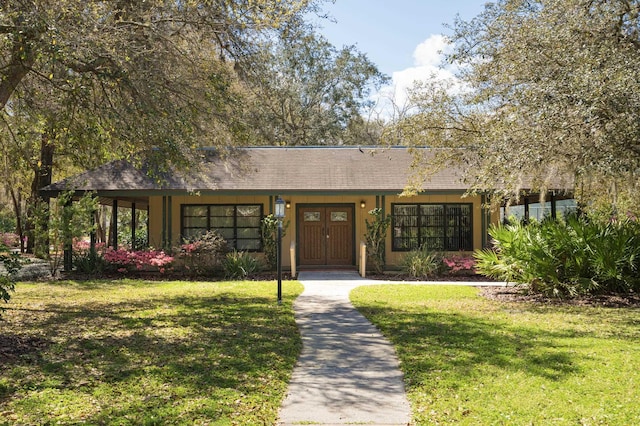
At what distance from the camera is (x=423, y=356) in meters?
6.57

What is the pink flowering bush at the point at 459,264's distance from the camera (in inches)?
631

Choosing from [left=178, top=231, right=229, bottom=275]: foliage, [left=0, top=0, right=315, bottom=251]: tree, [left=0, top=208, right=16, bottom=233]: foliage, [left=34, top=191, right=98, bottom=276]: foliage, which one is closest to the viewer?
[left=0, top=0, right=315, bottom=251]: tree

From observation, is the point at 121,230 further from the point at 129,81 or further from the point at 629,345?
the point at 629,345

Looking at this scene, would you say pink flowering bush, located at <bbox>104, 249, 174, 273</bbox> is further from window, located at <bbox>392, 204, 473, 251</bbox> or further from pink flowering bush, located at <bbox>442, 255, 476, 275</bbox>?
pink flowering bush, located at <bbox>442, 255, 476, 275</bbox>

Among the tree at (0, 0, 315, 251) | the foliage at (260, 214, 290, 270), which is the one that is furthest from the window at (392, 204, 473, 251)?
the tree at (0, 0, 315, 251)

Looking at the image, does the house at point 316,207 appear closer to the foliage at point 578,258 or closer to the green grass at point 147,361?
the foliage at point 578,258

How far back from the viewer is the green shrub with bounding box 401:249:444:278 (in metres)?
16.0

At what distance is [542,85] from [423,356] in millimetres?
4621

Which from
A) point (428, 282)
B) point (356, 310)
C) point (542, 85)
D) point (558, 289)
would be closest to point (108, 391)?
point (356, 310)

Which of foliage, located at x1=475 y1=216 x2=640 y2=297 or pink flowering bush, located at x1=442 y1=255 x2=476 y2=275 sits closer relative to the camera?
foliage, located at x1=475 y1=216 x2=640 y2=297

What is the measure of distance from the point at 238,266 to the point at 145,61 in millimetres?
7938

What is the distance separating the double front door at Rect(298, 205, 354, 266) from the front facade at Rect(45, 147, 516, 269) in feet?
0.10

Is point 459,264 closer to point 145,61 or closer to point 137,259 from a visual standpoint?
point 137,259

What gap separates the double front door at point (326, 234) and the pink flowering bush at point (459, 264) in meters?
3.28
